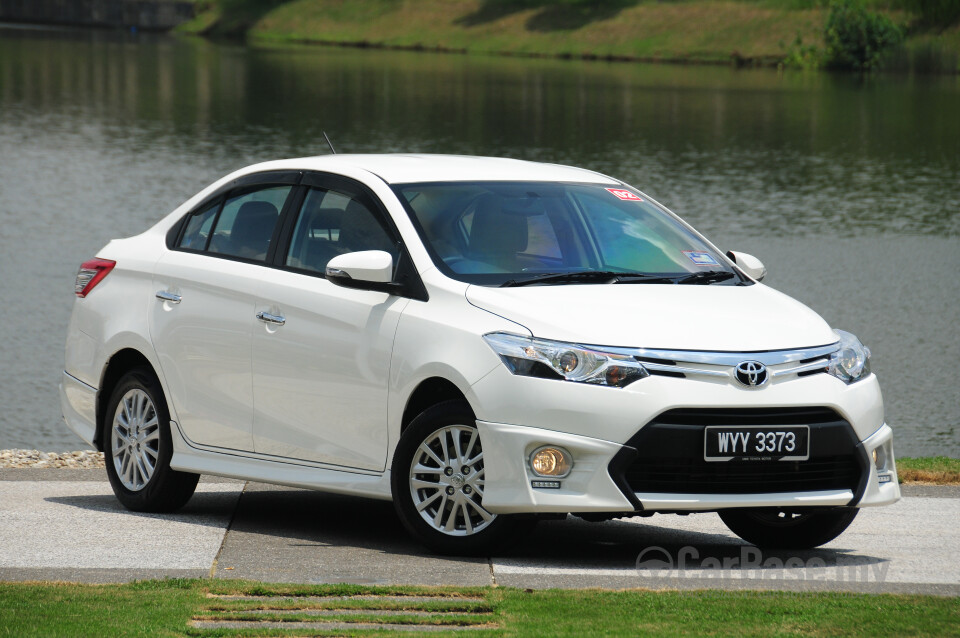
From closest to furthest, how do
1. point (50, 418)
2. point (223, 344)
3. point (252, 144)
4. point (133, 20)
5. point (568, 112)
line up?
1. point (223, 344)
2. point (50, 418)
3. point (252, 144)
4. point (568, 112)
5. point (133, 20)

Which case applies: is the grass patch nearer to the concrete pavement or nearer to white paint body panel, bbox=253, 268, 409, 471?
the concrete pavement

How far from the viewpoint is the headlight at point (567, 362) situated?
638 centimetres

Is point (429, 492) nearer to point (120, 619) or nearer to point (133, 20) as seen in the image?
point (120, 619)

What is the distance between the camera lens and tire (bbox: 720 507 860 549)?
7.33 meters

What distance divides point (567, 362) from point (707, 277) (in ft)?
4.35

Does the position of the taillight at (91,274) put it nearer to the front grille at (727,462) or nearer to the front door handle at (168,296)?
the front door handle at (168,296)

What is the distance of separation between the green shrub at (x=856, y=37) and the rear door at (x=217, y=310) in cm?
10419

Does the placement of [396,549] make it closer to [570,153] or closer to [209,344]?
[209,344]

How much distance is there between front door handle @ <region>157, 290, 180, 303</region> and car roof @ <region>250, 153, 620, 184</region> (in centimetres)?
84

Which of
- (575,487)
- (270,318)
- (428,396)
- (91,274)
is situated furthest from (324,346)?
(91,274)

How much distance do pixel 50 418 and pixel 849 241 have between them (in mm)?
20736

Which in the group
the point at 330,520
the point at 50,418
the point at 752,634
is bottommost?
the point at 50,418

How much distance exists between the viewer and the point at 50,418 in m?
19.9

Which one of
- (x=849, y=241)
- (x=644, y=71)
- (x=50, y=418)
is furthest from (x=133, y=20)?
(x=50, y=418)
